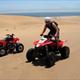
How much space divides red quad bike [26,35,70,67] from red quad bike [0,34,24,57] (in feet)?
5.04

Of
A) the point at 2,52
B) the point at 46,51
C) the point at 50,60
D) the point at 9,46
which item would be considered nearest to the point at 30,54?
the point at 46,51

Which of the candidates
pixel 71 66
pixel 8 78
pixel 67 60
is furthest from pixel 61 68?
pixel 8 78

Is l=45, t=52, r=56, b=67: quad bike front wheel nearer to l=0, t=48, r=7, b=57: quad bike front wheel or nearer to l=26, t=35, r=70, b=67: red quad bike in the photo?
A: l=26, t=35, r=70, b=67: red quad bike

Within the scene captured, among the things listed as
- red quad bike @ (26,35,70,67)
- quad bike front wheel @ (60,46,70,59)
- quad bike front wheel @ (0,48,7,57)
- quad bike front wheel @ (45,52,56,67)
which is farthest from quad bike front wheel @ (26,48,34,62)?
quad bike front wheel @ (0,48,7,57)

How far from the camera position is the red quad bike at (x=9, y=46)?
11.8 meters

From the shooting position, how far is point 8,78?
Result: 872 cm

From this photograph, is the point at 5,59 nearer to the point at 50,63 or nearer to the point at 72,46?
the point at 50,63

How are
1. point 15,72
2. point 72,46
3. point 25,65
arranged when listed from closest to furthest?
point 15,72 → point 25,65 → point 72,46

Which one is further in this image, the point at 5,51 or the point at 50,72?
the point at 5,51

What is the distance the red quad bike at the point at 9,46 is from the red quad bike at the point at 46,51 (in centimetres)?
154

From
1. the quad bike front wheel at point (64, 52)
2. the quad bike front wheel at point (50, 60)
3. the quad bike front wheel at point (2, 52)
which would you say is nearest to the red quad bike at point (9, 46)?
the quad bike front wheel at point (2, 52)

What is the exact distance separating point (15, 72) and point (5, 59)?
1.96 m

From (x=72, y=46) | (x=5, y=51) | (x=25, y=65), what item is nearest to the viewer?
(x=25, y=65)

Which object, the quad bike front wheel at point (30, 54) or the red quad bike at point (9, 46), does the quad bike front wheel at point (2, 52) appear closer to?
the red quad bike at point (9, 46)
